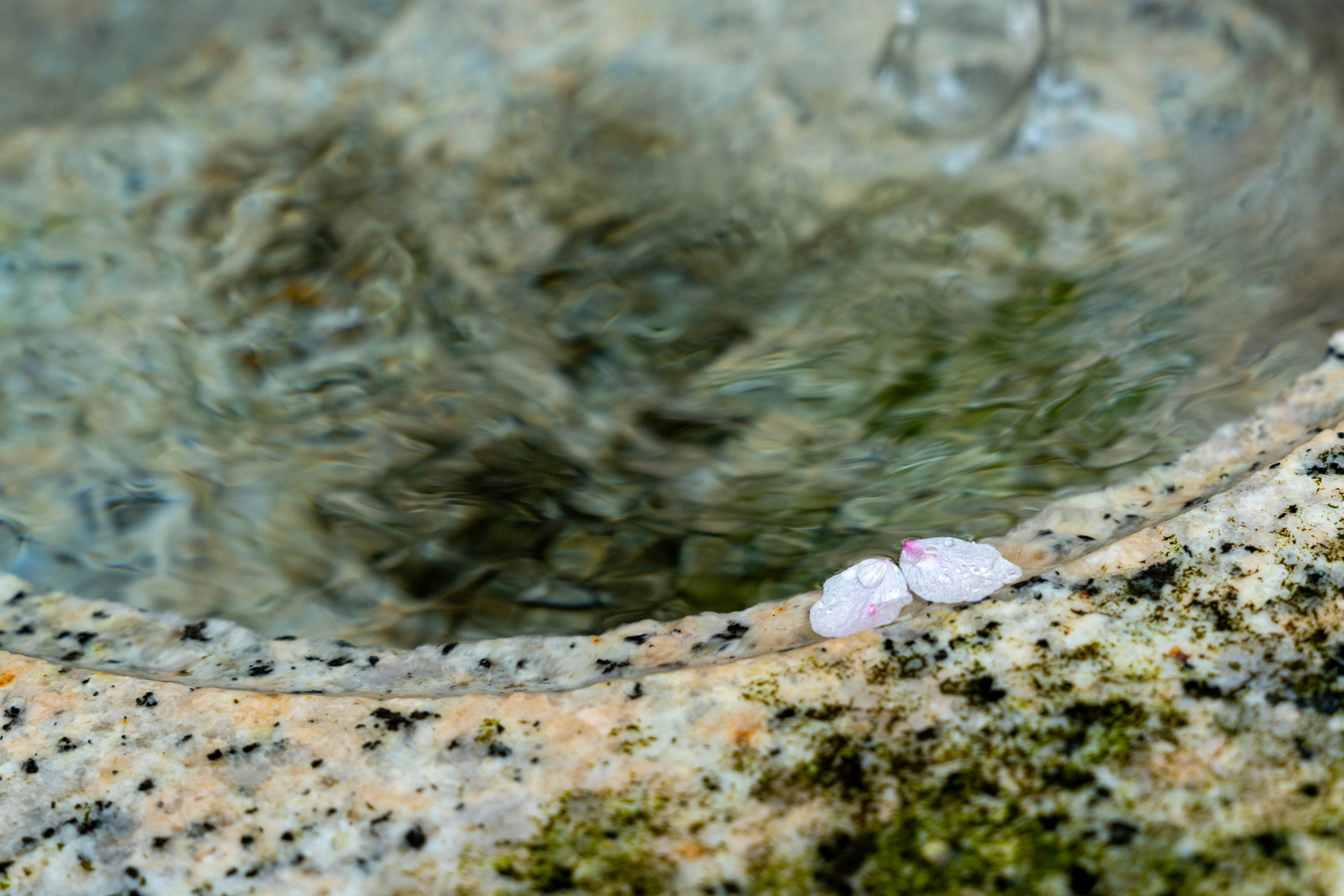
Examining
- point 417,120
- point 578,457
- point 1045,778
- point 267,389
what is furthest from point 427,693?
point 417,120

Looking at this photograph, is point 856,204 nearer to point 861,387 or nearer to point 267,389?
point 861,387

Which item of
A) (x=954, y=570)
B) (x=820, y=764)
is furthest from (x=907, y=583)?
(x=820, y=764)

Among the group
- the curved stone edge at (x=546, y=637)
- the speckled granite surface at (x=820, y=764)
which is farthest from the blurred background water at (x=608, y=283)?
the speckled granite surface at (x=820, y=764)

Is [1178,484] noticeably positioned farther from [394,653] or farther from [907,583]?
[394,653]

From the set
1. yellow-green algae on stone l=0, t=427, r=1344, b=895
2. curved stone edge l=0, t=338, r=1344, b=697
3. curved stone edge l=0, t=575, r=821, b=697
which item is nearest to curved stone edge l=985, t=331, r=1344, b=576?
curved stone edge l=0, t=338, r=1344, b=697

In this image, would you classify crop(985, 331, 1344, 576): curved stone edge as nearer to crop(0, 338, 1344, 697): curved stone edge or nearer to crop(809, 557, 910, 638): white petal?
crop(0, 338, 1344, 697): curved stone edge
